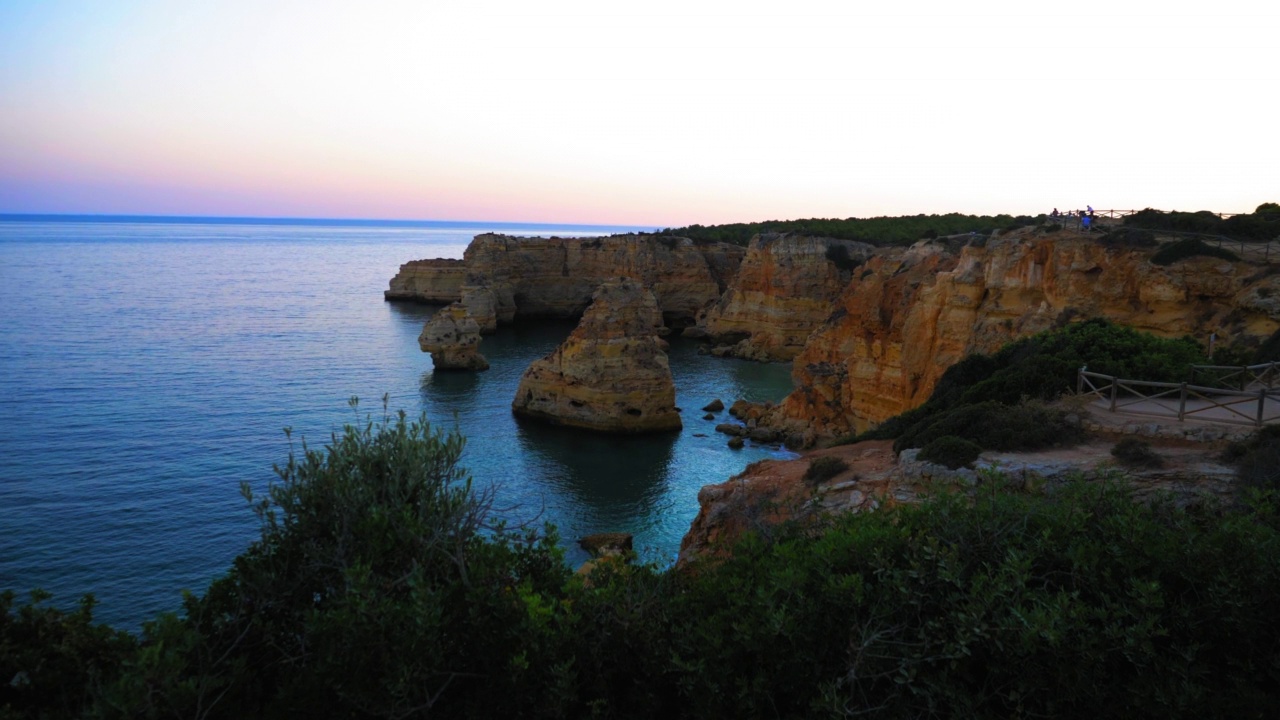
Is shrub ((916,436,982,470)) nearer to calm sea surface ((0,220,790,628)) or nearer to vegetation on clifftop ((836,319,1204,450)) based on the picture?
vegetation on clifftop ((836,319,1204,450))

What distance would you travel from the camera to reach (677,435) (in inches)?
1535

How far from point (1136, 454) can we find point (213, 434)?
3514cm

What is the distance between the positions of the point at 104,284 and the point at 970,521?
11344 cm

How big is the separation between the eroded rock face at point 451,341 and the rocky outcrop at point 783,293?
2319cm

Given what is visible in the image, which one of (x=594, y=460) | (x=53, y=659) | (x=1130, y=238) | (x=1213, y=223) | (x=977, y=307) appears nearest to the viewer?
(x=53, y=659)

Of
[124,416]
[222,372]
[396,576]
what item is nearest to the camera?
[396,576]

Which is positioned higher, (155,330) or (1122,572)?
(1122,572)

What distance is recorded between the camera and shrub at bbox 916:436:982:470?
13969 mm

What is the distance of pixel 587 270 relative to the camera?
87.2 metres

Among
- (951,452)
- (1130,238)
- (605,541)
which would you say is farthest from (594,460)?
(1130,238)

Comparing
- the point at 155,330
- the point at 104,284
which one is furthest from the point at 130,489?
the point at 104,284

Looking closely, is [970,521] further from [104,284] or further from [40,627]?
[104,284]

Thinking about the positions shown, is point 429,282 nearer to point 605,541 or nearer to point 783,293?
point 783,293

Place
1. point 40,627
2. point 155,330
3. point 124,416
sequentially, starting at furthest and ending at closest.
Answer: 1. point 155,330
2. point 124,416
3. point 40,627
